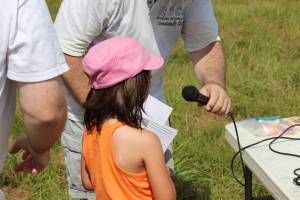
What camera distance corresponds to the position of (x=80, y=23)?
2.13 m

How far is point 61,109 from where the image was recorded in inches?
63.6

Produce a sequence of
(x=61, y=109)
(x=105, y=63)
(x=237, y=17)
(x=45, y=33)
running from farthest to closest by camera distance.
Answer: (x=237, y=17) → (x=105, y=63) → (x=61, y=109) → (x=45, y=33)

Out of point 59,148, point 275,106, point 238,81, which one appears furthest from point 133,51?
point 238,81

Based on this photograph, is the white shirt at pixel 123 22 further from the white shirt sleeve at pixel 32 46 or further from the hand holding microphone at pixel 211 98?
the white shirt sleeve at pixel 32 46

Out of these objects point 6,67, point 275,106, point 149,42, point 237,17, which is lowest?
point 237,17

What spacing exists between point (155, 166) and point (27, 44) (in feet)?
2.30

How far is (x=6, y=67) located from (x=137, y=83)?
23.4 inches

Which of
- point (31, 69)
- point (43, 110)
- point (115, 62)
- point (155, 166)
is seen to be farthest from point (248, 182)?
point (31, 69)

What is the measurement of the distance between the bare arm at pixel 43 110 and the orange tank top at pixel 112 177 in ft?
1.10

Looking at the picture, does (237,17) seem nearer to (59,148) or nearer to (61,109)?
(59,148)

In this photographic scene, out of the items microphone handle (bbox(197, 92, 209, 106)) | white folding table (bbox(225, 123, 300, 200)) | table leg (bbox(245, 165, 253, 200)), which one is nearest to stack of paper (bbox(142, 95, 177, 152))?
microphone handle (bbox(197, 92, 209, 106))

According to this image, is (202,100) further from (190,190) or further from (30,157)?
(190,190)

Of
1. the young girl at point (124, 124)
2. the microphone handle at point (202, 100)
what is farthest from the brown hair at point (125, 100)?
the microphone handle at point (202, 100)

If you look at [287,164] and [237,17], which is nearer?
[287,164]
